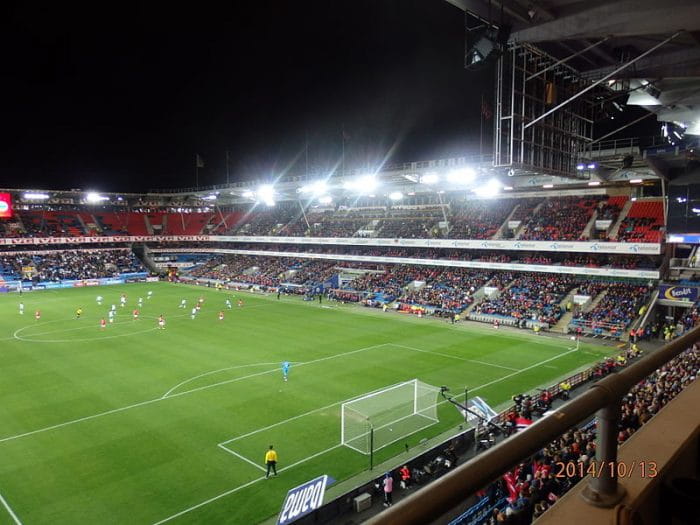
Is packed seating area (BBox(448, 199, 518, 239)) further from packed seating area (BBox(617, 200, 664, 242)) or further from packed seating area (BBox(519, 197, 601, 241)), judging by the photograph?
packed seating area (BBox(617, 200, 664, 242))

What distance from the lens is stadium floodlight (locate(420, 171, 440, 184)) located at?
4516 cm

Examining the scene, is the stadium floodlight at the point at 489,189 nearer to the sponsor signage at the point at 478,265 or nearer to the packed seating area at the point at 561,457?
the sponsor signage at the point at 478,265

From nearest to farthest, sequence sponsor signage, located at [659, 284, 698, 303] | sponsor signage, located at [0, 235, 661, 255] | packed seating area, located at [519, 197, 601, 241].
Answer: sponsor signage, located at [659, 284, 698, 303] → sponsor signage, located at [0, 235, 661, 255] → packed seating area, located at [519, 197, 601, 241]

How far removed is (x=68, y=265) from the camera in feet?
233

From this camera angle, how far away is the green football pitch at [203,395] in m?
15.1

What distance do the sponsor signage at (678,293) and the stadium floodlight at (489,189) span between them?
16768 millimetres

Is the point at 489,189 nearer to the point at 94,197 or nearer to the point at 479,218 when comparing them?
the point at 479,218

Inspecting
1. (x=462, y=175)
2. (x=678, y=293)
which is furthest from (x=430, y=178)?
(x=678, y=293)

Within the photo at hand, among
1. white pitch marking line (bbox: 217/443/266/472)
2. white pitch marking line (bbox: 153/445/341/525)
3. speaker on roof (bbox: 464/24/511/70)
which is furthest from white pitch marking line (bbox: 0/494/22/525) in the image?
speaker on roof (bbox: 464/24/511/70)

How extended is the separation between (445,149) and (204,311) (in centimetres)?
2912

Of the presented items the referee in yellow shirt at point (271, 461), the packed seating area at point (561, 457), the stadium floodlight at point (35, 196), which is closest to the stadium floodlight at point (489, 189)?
the packed seating area at point (561, 457)

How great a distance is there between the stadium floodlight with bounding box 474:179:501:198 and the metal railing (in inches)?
1825

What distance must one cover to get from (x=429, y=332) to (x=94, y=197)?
6018 cm

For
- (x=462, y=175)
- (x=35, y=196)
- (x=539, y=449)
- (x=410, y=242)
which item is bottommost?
(x=410, y=242)
